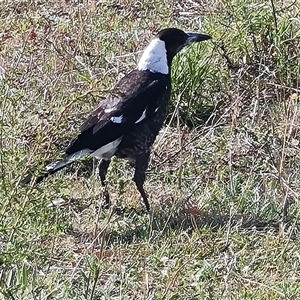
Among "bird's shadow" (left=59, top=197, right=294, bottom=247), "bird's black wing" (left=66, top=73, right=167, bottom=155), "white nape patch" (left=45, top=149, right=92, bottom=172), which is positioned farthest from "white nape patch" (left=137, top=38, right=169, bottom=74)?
"bird's shadow" (left=59, top=197, right=294, bottom=247)

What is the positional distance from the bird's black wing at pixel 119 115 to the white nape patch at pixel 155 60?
0.38 ft

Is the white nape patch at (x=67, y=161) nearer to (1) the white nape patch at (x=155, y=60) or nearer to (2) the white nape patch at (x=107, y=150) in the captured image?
(2) the white nape patch at (x=107, y=150)

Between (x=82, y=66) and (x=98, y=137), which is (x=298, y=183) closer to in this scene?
(x=98, y=137)

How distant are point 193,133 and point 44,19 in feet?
5.72

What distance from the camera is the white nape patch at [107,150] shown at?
398 centimetres

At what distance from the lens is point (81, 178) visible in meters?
4.30

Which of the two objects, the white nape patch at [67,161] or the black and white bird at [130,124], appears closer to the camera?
the white nape patch at [67,161]

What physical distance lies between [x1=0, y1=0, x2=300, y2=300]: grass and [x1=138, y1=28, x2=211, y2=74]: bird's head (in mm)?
245

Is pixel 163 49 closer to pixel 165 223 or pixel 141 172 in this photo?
pixel 141 172

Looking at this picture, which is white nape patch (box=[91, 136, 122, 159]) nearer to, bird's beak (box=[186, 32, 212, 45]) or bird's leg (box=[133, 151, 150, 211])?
bird's leg (box=[133, 151, 150, 211])

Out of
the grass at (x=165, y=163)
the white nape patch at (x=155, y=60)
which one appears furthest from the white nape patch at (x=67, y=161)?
the white nape patch at (x=155, y=60)

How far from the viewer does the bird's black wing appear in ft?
12.8

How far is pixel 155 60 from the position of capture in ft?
14.0

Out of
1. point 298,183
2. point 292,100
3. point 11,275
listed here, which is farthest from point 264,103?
point 11,275
